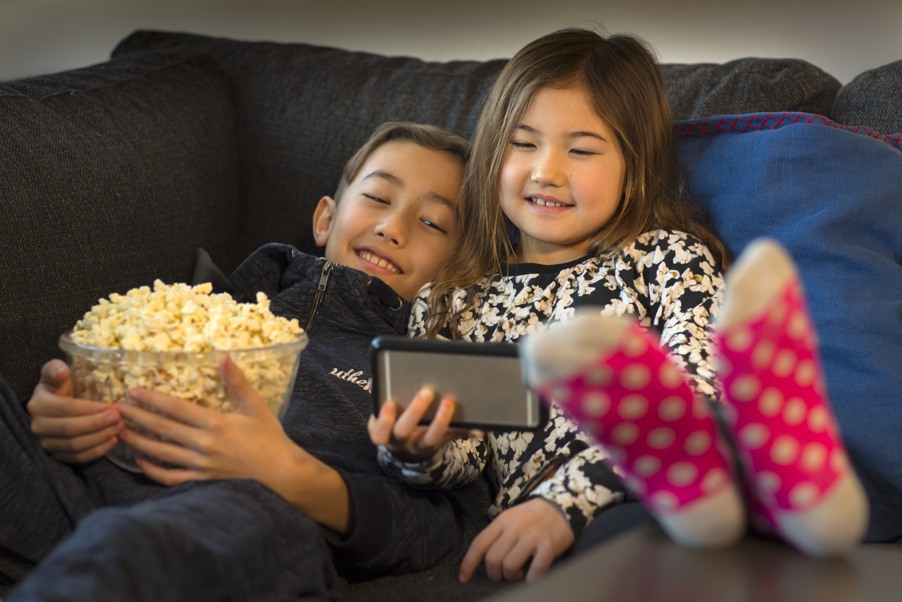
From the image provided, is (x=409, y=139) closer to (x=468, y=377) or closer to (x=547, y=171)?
(x=547, y=171)

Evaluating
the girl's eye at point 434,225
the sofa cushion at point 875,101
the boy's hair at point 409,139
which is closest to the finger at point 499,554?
the girl's eye at point 434,225

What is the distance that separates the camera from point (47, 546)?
1067mm

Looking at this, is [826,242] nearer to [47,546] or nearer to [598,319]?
[598,319]

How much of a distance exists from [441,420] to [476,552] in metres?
0.20

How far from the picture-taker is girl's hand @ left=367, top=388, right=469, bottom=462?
100 centimetres

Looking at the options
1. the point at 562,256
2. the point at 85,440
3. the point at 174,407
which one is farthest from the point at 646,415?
the point at 562,256

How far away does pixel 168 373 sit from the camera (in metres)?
1.03

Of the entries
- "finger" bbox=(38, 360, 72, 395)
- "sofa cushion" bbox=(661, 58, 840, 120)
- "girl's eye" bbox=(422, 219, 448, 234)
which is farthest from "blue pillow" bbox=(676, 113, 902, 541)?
"finger" bbox=(38, 360, 72, 395)

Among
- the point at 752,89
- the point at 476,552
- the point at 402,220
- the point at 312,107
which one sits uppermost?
the point at 752,89

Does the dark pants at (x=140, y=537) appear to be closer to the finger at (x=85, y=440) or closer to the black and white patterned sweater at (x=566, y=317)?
the finger at (x=85, y=440)

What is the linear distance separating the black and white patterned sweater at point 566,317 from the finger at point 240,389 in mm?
184

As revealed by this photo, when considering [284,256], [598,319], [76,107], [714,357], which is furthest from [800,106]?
[76,107]

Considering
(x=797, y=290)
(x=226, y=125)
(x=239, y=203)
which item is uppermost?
(x=797, y=290)

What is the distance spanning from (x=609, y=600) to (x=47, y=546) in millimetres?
616
